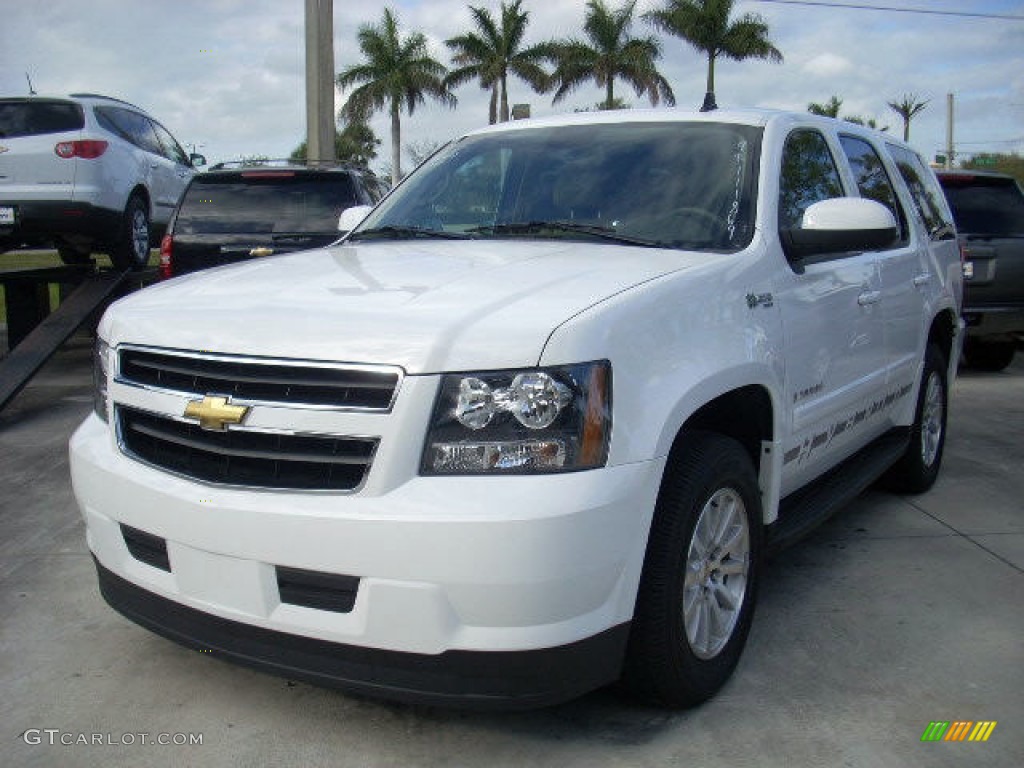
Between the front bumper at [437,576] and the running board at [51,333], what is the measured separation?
5.05 meters

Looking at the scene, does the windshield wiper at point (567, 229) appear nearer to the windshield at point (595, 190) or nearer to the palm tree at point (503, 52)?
the windshield at point (595, 190)

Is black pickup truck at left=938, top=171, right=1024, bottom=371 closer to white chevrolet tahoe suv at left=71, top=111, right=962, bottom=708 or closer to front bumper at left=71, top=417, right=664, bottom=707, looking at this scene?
white chevrolet tahoe suv at left=71, top=111, right=962, bottom=708

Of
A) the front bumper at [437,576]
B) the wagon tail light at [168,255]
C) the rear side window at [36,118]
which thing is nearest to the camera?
the front bumper at [437,576]

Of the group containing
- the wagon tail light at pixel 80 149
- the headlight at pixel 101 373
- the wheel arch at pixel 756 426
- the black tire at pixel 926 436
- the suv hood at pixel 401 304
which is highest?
the wagon tail light at pixel 80 149

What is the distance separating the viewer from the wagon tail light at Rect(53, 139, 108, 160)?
8.70 metres

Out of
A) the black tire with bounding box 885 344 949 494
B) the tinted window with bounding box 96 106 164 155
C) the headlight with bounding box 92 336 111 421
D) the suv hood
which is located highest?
the tinted window with bounding box 96 106 164 155

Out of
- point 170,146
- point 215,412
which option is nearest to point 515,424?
point 215,412

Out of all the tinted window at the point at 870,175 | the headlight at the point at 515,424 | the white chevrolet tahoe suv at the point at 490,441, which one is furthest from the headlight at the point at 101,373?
the tinted window at the point at 870,175

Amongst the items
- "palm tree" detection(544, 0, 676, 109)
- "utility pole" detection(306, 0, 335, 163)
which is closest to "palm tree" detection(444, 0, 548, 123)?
"palm tree" detection(544, 0, 676, 109)

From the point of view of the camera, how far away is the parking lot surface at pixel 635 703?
2.82 m

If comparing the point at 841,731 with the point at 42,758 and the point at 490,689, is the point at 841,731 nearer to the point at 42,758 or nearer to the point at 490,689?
the point at 490,689

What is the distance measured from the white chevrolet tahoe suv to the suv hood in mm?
11

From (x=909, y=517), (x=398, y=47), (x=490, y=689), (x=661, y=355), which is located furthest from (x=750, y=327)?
(x=398, y=47)

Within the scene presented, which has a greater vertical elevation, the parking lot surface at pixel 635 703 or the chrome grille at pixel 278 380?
the chrome grille at pixel 278 380
